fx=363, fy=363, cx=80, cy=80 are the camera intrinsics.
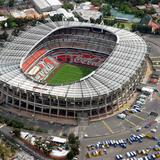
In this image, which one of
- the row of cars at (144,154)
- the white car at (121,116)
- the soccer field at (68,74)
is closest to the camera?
the row of cars at (144,154)

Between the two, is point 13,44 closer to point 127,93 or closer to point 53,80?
point 53,80

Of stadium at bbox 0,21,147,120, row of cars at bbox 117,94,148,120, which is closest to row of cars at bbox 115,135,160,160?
row of cars at bbox 117,94,148,120

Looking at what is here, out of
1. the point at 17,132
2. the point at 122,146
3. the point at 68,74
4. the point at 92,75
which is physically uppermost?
the point at 92,75

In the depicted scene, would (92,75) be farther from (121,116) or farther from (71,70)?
(71,70)

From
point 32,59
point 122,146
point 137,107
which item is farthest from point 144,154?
point 32,59

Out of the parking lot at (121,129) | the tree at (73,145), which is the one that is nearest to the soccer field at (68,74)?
the parking lot at (121,129)

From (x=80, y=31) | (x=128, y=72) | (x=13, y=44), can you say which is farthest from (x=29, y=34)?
(x=128, y=72)

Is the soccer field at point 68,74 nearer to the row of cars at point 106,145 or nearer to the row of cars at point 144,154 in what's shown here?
the row of cars at point 106,145
